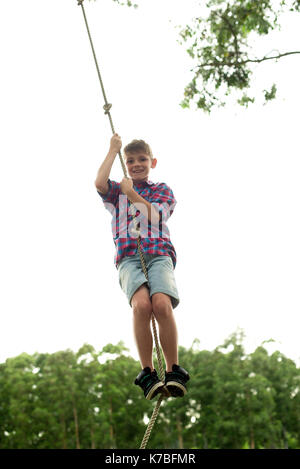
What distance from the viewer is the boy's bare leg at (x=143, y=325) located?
4672 millimetres

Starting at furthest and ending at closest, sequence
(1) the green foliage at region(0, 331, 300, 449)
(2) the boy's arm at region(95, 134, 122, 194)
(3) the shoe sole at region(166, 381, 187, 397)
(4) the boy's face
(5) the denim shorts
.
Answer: (1) the green foliage at region(0, 331, 300, 449), (4) the boy's face, (2) the boy's arm at region(95, 134, 122, 194), (5) the denim shorts, (3) the shoe sole at region(166, 381, 187, 397)

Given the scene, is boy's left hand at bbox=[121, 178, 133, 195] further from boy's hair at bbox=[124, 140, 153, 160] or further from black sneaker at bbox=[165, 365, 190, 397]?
black sneaker at bbox=[165, 365, 190, 397]

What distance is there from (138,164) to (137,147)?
17 cm

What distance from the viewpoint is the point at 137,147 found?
5445mm

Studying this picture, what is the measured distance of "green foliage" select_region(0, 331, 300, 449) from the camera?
35438mm

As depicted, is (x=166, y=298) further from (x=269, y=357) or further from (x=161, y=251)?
(x=269, y=357)

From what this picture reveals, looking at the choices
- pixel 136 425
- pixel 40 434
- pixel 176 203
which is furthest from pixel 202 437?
pixel 176 203

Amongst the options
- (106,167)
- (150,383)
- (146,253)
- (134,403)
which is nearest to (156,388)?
(150,383)

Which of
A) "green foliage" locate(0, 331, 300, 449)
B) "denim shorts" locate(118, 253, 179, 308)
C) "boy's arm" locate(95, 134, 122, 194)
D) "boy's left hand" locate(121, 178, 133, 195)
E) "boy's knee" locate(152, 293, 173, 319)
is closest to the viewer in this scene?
"boy's knee" locate(152, 293, 173, 319)

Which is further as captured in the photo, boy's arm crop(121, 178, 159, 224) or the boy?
boy's arm crop(121, 178, 159, 224)

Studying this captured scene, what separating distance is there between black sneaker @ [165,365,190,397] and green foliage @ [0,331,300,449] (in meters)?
32.6

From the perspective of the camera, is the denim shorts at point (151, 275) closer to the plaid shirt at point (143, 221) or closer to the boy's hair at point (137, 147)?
the plaid shirt at point (143, 221)

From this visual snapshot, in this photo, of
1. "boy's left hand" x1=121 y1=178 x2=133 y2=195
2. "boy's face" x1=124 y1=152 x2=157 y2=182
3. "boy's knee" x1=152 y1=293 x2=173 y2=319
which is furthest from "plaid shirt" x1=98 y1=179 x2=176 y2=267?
"boy's knee" x1=152 y1=293 x2=173 y2=319

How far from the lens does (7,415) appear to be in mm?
36875
